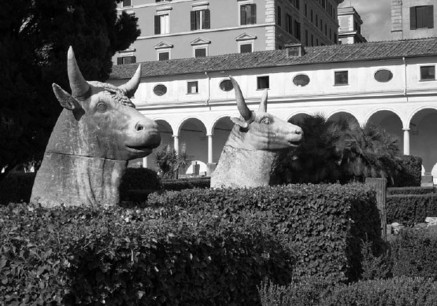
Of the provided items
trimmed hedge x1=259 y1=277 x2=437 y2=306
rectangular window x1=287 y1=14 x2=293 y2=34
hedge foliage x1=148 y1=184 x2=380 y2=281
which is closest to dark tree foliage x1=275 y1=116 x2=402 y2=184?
hedge foliage x1=148 y1=184 x2=380 y2=281

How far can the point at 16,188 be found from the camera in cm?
1428

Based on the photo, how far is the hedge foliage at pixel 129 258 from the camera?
12.1 feet

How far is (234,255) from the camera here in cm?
509

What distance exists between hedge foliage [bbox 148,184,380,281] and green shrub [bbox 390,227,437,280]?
0.67 m

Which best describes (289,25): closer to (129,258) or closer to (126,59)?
(126,59)

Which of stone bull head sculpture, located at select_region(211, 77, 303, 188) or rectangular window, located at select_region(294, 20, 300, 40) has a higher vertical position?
rectangular window, located at select_region(294, 20, 300, 40)

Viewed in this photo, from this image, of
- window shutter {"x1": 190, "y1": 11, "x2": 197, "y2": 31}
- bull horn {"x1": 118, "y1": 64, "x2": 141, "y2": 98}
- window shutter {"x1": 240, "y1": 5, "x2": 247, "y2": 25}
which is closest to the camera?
bull horn {"x1": 118, "y1": 64, "x2": 141, "y2": 98}

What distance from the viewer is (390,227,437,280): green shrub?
25.6 ft

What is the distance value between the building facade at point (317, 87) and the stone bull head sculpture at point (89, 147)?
3447 centimetres

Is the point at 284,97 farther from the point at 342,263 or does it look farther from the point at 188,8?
the point at 342,263

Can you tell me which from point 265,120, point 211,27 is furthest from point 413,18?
point 265,120

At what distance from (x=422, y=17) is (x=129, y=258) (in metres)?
55.2

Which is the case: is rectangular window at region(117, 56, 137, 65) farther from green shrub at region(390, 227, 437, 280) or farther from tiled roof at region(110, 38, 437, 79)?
green shrub at region(390, 227, 437, 280)

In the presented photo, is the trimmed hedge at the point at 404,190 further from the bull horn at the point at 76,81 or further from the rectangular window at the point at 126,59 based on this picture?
the rectangular window at the point at 126,59
